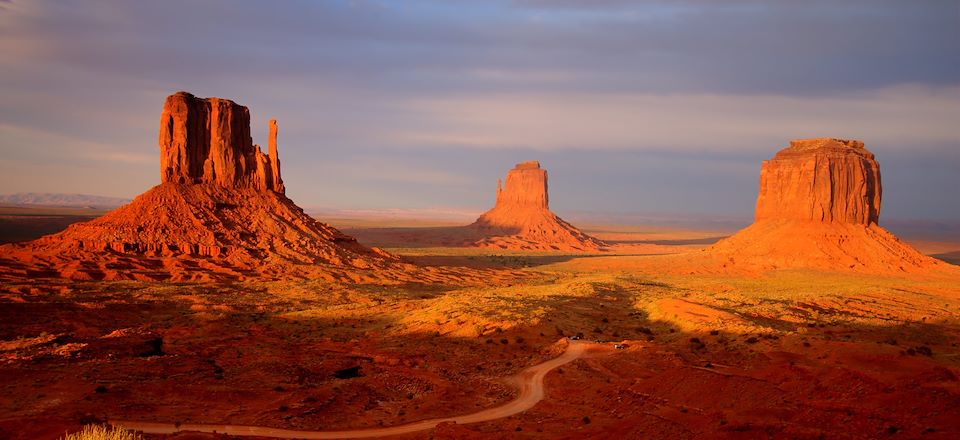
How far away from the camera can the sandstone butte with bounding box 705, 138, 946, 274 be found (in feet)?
235

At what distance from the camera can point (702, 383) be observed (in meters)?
22.1

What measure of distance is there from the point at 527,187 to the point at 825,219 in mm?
80042

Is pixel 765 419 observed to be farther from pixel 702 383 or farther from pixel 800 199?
pixel 800 199

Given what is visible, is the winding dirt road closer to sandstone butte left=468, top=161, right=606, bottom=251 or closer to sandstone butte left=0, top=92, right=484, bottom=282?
sandstone butte left=0, top=92, right=484, bottom=282

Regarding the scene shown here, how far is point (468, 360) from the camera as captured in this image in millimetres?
29000

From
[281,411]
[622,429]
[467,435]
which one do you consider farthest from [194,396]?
[622,429]

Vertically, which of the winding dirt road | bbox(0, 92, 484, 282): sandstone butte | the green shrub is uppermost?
bbox(0, 92, 484, 282): sandstone butte

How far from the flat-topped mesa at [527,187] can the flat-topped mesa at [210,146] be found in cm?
9369

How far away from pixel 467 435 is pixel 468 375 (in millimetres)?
8748


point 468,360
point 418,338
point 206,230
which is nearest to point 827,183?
point 418,338

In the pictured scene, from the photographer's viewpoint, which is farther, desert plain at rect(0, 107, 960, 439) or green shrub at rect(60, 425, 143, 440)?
desert plain at rect(0, 107, 960, 439)

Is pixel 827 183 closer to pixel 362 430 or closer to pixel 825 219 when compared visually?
pixel 825 219

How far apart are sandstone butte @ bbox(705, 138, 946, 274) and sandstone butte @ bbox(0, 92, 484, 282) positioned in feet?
141

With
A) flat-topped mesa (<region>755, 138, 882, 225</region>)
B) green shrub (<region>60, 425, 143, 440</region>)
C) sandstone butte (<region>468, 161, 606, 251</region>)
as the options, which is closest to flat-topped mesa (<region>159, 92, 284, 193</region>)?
green shrub (<region>60, 425, 143, 440</region>)
